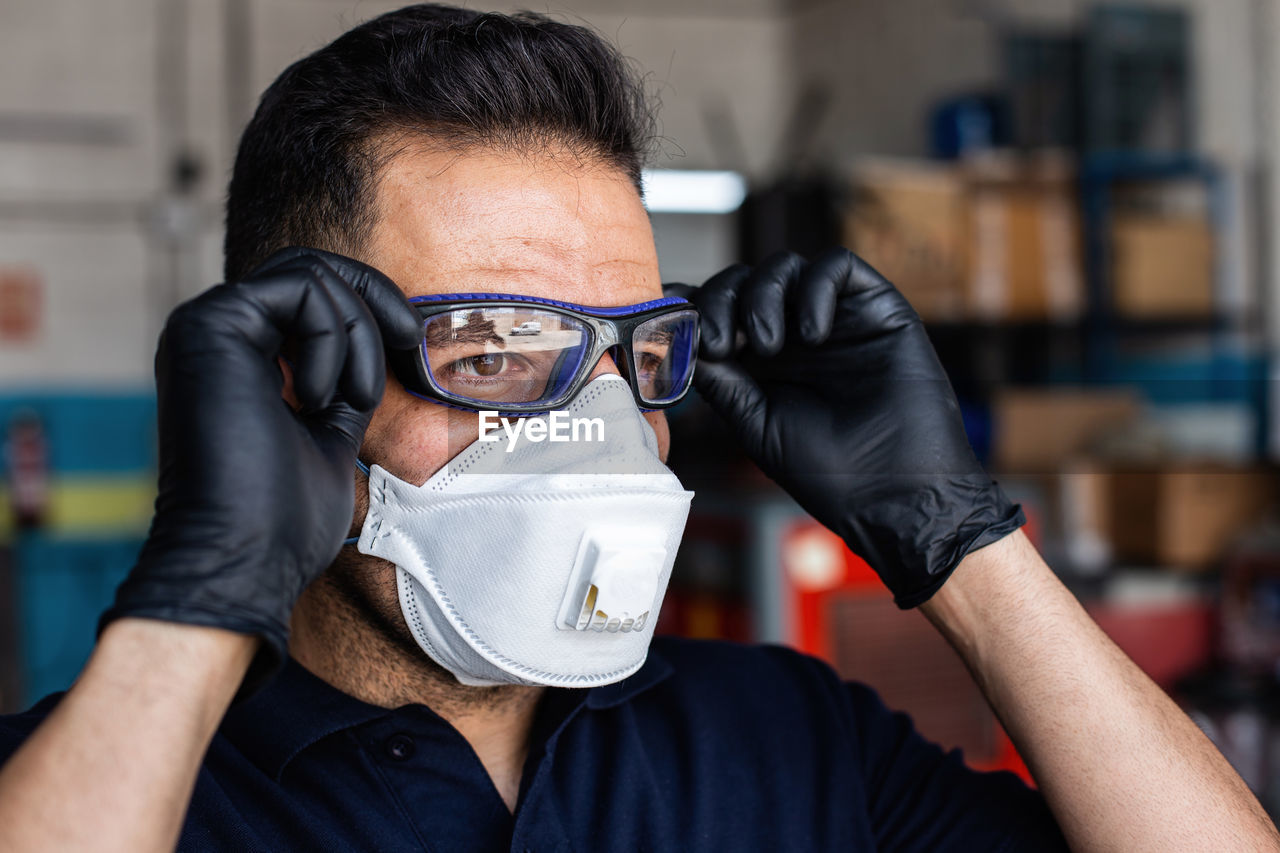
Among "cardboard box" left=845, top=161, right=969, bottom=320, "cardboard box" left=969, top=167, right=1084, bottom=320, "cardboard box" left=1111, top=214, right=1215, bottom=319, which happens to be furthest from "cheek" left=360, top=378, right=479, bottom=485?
"cardboard box" left=1111, top=214, right=1215, bottom=319

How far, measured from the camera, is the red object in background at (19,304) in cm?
529

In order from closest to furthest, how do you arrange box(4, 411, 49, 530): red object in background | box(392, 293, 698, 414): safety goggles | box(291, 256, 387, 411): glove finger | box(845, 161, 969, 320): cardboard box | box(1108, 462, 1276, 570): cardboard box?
1. box(291, 256, 387, 411): glove finger
2. box(392, 293, 698, 414): safety goggles
3. box(1108, 462, 1276, 570): cardboard box
4. box(845, 161, 969, 320): cardboard box
5. box(4, 411, 49, 530): red object in background

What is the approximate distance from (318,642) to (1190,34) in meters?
4.24

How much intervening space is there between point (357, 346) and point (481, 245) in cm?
21

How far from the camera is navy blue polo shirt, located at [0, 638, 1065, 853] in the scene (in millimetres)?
1036

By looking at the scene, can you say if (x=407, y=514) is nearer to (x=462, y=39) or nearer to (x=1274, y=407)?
(x=462, y=39)

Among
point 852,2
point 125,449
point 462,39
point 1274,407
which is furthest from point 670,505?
point 852,2

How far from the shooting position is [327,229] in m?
1.12

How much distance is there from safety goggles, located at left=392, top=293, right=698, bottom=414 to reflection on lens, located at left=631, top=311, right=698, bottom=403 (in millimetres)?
34

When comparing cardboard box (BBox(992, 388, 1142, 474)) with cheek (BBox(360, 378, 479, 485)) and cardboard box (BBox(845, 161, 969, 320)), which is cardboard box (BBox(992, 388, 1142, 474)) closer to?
cardboard box (BBox(845, 161, 969, 320))

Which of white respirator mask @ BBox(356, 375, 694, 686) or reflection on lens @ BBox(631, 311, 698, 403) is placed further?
reflection on lens @ BBox(631, 311, 698, 403)

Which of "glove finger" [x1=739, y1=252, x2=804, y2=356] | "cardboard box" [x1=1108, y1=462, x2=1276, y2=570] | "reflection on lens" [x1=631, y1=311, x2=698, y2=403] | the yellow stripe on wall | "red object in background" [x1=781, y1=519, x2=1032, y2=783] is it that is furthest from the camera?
the yellow stripe on wall

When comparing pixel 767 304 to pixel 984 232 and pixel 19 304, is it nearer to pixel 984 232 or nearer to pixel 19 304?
pixel 984 232

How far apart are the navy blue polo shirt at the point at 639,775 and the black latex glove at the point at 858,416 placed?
21 centimetres
